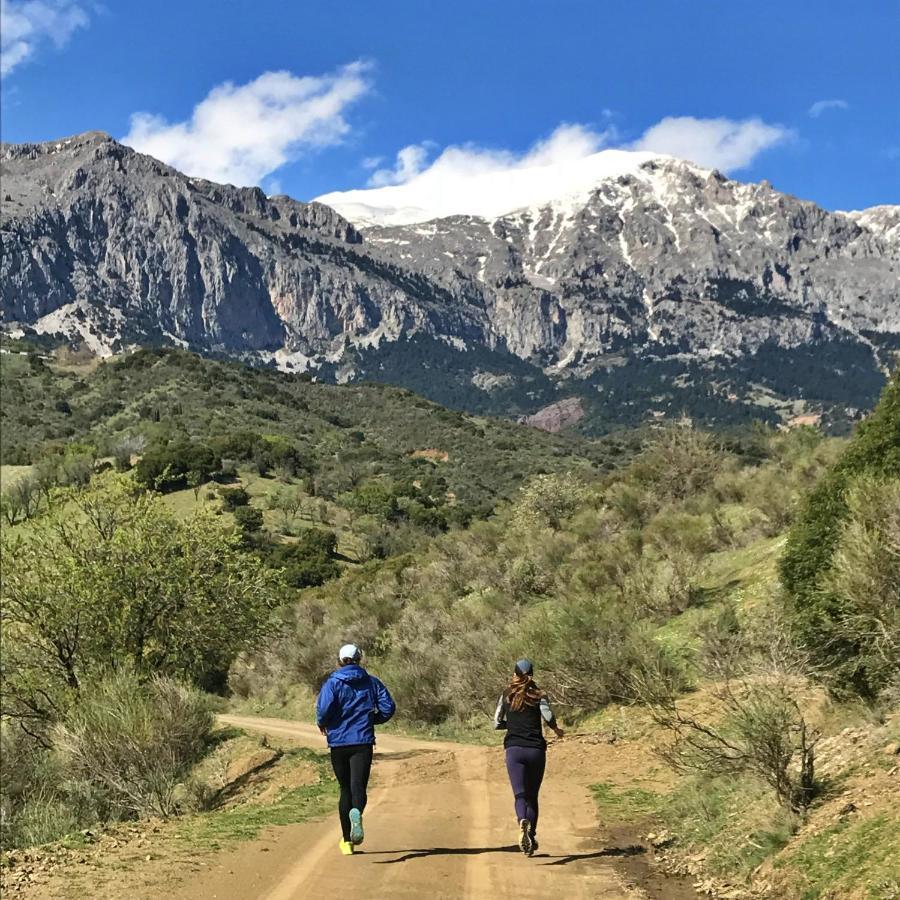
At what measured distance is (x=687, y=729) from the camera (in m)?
13.4

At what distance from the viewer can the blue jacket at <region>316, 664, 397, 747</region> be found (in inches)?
344

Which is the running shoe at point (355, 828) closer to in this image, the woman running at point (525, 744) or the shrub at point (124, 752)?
the woman running at point (525, 744)

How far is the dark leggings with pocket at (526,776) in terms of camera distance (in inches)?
344

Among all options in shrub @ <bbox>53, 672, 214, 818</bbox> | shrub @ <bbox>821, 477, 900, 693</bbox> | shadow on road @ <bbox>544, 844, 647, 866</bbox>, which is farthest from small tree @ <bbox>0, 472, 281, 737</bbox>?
shrub @ <bbox>821, 477, 900, 693</bbox>

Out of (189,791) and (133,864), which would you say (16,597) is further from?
(133,864)

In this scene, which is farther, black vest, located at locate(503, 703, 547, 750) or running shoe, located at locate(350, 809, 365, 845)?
black vest, located at locate(503, 703, 547, 750)

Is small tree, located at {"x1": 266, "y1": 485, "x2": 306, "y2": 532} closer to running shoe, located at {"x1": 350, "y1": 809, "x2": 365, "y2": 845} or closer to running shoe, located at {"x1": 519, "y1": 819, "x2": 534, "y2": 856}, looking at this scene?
running shoe, located at {"x1": 350, "y1": 809, "x2": 365, "y2": 845}

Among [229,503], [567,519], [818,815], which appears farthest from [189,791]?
[229,503]

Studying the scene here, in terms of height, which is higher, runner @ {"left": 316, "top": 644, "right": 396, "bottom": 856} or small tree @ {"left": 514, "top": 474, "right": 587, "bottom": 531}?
small tree @ {"left": 514, "top": 474, "right": 587, "bottom": 531}

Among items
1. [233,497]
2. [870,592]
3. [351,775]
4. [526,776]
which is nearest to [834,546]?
[870,592]

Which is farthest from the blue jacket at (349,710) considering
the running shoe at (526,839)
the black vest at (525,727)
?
the running shoe at (526,839)

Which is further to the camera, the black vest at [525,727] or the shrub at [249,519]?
the shrub at [249,519]

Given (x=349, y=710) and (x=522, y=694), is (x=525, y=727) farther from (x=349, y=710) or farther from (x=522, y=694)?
(x=349, y=710)

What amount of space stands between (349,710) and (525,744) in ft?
6.37
